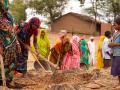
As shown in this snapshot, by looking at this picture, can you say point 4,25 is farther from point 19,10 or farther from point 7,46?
point 19,10

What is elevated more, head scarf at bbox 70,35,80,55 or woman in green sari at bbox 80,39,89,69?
head scarf at bbox 70,35,80,55

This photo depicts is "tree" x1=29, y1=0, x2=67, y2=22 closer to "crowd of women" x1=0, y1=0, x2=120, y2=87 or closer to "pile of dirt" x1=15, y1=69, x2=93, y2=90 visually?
"crowd of women" x1=0, y1=0, x2=120, y2=87

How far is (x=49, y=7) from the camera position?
45031 millimetres

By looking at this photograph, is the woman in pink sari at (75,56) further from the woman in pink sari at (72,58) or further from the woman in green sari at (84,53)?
the woman in green sari at (84,53)

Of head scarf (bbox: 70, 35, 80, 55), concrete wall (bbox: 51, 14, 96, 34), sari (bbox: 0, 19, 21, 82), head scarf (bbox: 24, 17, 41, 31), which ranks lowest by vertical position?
concrete wall (bbox: 51, 14, 96, 34)

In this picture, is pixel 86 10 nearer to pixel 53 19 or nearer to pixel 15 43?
pixel 53 19

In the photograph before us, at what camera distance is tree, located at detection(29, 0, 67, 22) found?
44.9 m

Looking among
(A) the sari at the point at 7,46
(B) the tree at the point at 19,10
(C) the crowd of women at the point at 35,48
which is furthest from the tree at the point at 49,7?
(A) the sari at the point at 7,46

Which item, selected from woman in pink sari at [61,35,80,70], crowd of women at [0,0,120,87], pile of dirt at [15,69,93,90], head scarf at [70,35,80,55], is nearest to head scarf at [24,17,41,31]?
crowd of women at [0,0,120,87]

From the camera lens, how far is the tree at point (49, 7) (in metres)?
44.9

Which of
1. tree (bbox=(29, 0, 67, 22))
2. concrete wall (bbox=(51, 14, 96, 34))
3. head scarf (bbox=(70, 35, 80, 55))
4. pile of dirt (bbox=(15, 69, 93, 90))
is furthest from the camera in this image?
tree (bbox=(29, 0, 67, 22))

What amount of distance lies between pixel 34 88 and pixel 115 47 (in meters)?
1.72

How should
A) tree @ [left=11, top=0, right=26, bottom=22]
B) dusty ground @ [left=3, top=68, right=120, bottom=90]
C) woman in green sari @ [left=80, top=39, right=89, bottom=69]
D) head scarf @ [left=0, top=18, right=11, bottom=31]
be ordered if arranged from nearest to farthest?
dusty ground @ [left=3, top=68, right=120, bottom=90] < head scarf @ [left=0, top=18, right=11, bottom=31] < woman in green sari @ [left=80, top=39, right=89, bottom=69] < tree @ [left=11, top=0, right=26, bottom=22]

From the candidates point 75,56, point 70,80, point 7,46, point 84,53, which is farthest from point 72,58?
point 7,46
